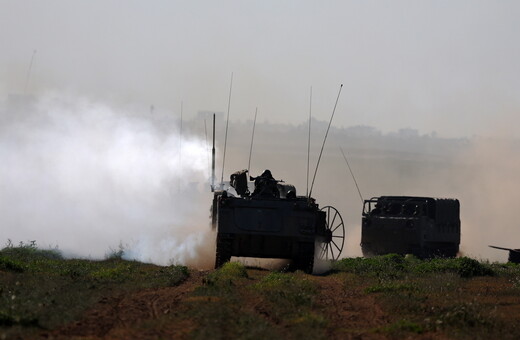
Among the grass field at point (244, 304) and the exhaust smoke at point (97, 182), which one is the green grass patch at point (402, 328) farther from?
the exhaust smoke at point (97, 182)

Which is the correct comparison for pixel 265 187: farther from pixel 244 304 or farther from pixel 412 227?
pixel 244 304

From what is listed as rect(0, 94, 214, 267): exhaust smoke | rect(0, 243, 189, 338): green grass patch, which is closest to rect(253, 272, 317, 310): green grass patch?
rect(0, 243, 189, 338): green grass patch

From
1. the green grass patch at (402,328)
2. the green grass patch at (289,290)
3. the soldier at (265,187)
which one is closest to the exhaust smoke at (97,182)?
the soldier at (265,187)

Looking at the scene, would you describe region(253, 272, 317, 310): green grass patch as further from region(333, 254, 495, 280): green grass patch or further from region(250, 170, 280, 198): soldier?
region(250, 170, 280, 198): soldier

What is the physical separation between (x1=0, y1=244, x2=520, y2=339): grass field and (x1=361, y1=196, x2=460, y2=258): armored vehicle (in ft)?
40.0

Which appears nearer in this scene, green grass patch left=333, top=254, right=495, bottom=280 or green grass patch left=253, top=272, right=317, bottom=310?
green grass patch left=253, top=272, right=317, bottom=310

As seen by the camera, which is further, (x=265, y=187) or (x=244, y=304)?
(x=265, y=187)

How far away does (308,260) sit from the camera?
103 feet

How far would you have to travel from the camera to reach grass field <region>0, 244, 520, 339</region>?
15.8m

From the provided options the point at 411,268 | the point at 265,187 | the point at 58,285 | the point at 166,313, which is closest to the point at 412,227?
the point at 411,268

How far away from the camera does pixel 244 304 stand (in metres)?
19.8

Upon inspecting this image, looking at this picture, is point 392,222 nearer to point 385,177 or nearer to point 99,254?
point 99,254

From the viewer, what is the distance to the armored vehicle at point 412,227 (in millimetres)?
42500

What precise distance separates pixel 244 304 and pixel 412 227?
77.2 ft
